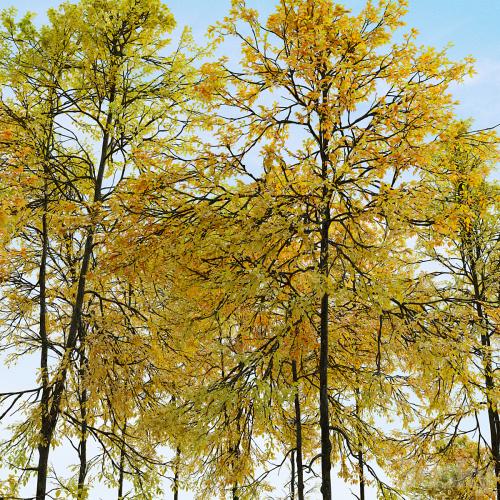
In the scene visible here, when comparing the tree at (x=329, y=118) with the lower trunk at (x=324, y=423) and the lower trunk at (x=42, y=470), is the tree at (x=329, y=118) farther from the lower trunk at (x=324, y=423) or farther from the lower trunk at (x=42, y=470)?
the lower trunk at (x=42, y=470)

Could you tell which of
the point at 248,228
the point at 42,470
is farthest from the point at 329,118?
the point at 42,470

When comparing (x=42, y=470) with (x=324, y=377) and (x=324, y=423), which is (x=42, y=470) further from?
(x=324, y=377)

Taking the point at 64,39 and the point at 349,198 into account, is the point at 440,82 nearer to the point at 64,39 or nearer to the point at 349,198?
the point at 349,198

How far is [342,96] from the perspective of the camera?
614 centimetres

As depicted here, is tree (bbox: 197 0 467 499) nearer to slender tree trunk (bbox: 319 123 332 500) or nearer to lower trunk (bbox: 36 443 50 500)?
slender tree trunk (bbox: 319 123 332 500)

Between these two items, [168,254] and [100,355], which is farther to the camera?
[100,355]

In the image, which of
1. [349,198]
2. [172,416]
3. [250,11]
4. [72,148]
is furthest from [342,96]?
[72,148]

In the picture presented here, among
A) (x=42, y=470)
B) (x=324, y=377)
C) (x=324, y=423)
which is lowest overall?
(x=42, y=470)

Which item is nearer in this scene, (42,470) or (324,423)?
(324,423)

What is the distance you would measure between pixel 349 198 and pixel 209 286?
196 cm

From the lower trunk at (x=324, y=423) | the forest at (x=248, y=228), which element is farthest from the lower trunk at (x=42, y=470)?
the lower trunk at (x=324, y=423)

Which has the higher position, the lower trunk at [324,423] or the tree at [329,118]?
the tree at [329,118]

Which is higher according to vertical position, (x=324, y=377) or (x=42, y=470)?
(x=324, y=377)

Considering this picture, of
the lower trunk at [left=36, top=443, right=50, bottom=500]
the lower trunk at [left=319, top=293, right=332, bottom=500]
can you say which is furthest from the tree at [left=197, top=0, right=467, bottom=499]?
the lower trunk at [left=36, top=443, right=50, bottom=500]
